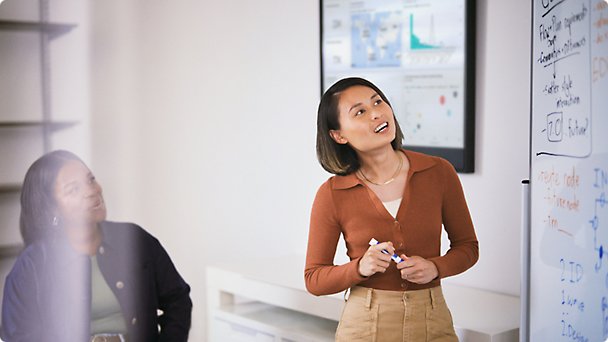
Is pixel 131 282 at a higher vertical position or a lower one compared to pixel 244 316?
higher

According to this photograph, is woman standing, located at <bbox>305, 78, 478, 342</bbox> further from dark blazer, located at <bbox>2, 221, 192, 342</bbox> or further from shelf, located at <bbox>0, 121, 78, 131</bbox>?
shelf, located at <bbox>0, 121, 78, 131</bbox>

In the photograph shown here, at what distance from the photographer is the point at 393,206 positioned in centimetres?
155

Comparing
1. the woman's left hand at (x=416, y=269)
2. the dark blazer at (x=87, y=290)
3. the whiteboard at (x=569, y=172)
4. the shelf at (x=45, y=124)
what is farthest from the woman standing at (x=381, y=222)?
the shelf at (x=45, y=124)

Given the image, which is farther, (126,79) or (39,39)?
(126,79)

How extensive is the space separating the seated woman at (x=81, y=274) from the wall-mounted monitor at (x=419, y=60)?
2.55 feet

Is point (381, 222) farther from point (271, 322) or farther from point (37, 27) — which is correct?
point (37, 27)

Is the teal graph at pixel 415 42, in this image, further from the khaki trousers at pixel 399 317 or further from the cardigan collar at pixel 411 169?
the khaki trousers at pixel 399 317

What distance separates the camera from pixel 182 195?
2.29 m

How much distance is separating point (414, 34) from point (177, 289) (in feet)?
3.01

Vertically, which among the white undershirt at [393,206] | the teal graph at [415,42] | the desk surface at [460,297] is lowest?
the desk surface at [460,297]

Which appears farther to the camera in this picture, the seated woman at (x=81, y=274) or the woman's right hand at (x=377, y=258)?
the seated woman at (x=81, y=274)

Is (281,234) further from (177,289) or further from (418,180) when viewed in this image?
(418,180)

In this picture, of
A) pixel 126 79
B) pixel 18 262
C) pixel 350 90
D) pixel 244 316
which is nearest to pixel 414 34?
pixel 350 90

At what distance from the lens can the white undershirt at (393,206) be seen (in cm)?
154
